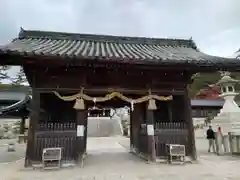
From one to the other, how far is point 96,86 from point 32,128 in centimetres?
273

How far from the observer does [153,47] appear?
36.7ft

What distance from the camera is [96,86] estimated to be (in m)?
8.47

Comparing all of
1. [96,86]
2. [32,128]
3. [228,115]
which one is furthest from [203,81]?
[32,128]

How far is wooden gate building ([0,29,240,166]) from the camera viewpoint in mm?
7548

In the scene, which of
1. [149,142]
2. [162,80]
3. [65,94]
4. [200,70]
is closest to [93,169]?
[149,142]

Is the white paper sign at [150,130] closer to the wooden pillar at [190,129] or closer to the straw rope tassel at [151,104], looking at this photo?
the straw rope tassel at [151,104]

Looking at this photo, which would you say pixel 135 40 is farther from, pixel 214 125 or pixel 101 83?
pixel 214 125

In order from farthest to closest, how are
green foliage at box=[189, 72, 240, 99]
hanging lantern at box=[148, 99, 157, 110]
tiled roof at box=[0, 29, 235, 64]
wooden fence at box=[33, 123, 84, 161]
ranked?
green foliage at box=[189, 72, 240, 99] < tiled roof at box=[0, 29, 235, 64] < hanging lantern at box=[148, 99, 157, 110] < wooden fence at box=[33, 123, 84, 161]

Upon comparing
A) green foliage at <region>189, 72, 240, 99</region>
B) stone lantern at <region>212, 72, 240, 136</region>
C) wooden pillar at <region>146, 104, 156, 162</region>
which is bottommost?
wooden pillar at <region>146, 104, 156, 162</region>

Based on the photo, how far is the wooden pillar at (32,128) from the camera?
7.54 meters

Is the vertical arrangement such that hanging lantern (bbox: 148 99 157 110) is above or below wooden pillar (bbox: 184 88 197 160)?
above

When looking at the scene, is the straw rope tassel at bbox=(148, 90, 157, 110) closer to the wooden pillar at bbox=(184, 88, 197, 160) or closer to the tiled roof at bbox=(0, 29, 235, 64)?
the wooden pillar at bbox=(184, 88, 197, 160)

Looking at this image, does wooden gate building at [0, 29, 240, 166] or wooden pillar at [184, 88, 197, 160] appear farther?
wooden pillar at [184, 88, 197, 160]

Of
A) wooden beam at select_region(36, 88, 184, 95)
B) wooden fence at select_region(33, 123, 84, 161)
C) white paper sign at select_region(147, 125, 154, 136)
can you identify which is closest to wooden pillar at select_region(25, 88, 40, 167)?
wooden fence at select_region(33, 123, 84, 161)
